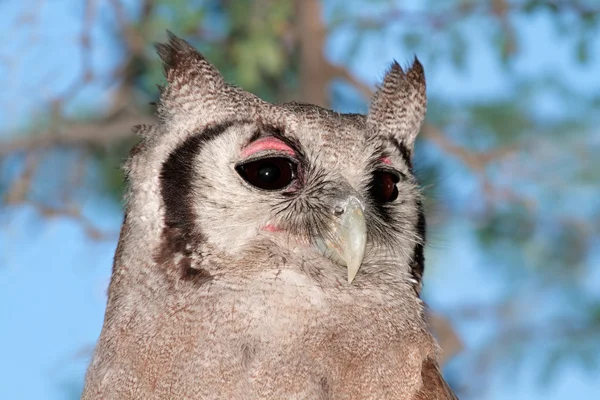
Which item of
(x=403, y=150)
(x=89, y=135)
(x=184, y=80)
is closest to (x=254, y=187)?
(x=184, y=80)

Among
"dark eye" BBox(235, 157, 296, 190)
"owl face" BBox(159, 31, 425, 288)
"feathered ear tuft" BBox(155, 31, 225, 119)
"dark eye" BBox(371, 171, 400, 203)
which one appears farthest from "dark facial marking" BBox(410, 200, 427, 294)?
"feathered ear tuft" BBox(155, 31, 225, 119)

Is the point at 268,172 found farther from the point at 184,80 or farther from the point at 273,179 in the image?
the point at 184,80

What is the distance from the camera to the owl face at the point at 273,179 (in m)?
2.19

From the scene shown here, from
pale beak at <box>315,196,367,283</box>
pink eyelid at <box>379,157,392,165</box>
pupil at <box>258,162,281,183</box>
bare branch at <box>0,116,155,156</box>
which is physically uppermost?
bare branch at <box>0,116,155,156</box>

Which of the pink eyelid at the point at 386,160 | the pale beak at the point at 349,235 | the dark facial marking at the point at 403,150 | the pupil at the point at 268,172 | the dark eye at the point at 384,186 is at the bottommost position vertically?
the pale beak at the point at 349,235

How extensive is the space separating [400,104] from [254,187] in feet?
2.06

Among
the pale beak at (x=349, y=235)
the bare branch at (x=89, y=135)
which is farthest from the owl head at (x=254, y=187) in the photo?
the bare branch at (x=89, y=135)

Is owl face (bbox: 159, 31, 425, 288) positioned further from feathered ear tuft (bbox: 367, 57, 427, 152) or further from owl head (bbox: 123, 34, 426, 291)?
feathered ear tuft (bbox: 367, 57, 427, 152)

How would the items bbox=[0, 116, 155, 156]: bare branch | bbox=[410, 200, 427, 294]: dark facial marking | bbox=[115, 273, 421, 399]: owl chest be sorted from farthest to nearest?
bbox=[0, 116, 155, 156]: bare branch → bbox=[410, 200, 427, 294]: dark facial marking → bbox=[115, 273, 421, 399]: owl chest

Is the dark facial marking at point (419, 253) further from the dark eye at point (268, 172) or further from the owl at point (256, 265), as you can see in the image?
the dark eye at point (268, 172)

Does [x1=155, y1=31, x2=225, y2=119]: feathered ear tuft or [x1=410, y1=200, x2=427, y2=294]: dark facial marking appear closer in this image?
[x1=155, y1=31, x2=225, y2=119]: feathered ear tuft

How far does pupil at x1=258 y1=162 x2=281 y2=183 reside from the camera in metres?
2.21

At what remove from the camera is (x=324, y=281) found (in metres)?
2.21

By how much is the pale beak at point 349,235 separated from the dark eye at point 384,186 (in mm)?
216
